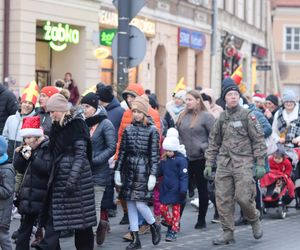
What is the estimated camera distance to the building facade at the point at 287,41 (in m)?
63.9

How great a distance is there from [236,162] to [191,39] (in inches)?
972

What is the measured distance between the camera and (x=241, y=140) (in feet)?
35.9

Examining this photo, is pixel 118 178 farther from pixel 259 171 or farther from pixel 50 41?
pixel 50 41

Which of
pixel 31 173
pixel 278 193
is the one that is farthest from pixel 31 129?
pixel 278 193

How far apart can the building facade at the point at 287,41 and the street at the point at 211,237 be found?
51.0 metres

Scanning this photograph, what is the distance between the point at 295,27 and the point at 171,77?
1328 inches

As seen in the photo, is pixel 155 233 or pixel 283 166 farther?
pixel 283 166

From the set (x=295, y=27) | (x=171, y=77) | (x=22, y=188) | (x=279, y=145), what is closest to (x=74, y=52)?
(x=171, y=77)

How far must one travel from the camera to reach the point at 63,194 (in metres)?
8.87

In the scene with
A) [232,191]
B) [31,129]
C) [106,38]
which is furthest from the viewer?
[106,38]

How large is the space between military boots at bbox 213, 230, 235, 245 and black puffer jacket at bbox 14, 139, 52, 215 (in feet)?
8.57

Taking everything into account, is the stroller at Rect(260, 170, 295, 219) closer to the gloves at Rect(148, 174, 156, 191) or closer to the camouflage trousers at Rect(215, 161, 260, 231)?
the camouflage trousers at Rect(215, 161, 260, 231)

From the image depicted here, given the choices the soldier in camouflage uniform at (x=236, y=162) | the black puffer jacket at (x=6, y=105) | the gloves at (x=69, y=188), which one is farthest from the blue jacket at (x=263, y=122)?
the gloves at (x=69, y=188)

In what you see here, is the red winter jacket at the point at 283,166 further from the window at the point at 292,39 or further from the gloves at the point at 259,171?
the window at the point at 292,39
